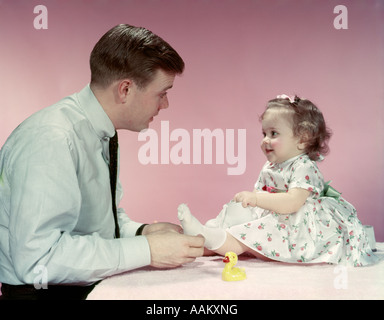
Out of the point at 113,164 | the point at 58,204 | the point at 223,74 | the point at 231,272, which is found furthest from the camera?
the point at 223,74

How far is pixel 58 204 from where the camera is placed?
121cm

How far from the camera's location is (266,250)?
1.69 meters

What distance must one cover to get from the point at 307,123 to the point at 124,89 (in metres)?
0.76

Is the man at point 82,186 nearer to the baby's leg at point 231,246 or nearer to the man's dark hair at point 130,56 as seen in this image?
the man's dark hair at point 130,56

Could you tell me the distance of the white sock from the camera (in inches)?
62.0

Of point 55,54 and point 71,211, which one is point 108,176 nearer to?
point 71,211

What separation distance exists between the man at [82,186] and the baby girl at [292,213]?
0.26 meters

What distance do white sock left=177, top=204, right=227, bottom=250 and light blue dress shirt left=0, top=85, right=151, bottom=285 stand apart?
25 centimetres

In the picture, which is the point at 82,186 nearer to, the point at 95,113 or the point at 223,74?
the point at 95,113

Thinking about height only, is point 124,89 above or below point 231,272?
above

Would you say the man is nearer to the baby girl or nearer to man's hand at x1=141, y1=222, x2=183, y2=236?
man's hand at x1=141, y1=222, x2=183, y2=236

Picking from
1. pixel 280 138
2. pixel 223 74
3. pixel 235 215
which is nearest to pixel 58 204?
pixel 235 215

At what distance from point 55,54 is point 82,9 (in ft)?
0.87

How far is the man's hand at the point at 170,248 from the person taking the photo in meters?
1.38
